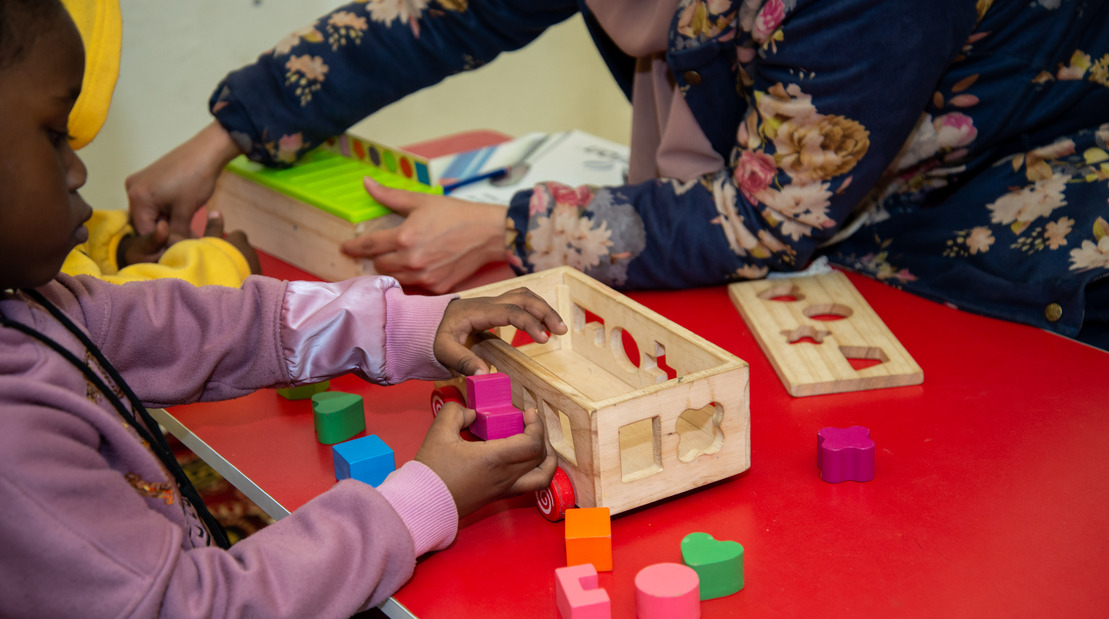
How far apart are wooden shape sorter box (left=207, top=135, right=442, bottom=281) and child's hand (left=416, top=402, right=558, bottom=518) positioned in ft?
1.61

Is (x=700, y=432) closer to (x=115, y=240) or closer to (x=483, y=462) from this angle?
(x=483, y=462)

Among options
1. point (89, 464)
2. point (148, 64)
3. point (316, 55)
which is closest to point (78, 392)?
point (89, 464)

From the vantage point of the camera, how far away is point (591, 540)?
0.67 meters

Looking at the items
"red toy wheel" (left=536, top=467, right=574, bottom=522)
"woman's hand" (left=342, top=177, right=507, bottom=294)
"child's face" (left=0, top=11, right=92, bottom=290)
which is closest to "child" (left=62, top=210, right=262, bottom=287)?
"woman's hand" (left=342, top=177, right=507, bottom=294)

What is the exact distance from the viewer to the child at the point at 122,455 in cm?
57

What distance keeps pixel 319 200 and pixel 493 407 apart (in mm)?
547

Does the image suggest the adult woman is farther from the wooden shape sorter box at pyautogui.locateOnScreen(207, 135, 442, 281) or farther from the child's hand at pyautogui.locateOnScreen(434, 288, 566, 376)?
the child's hand at pyautogui.locateOnScreen(434, 288, 566, 376)

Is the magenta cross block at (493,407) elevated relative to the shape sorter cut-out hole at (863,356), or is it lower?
elevated

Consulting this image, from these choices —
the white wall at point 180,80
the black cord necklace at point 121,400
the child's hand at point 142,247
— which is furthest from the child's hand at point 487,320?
the white wall at point 180,80

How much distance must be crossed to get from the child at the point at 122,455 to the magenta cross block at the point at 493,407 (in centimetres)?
1

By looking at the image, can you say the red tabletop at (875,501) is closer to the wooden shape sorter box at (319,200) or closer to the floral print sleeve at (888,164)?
the floral print sleeve at (888,164)

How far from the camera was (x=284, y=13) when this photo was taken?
2189 mm

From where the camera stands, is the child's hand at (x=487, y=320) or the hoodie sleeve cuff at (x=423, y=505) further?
the child's hand at (x=487, y=320)

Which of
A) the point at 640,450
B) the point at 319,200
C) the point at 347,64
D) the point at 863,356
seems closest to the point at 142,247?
the point at 319,200
